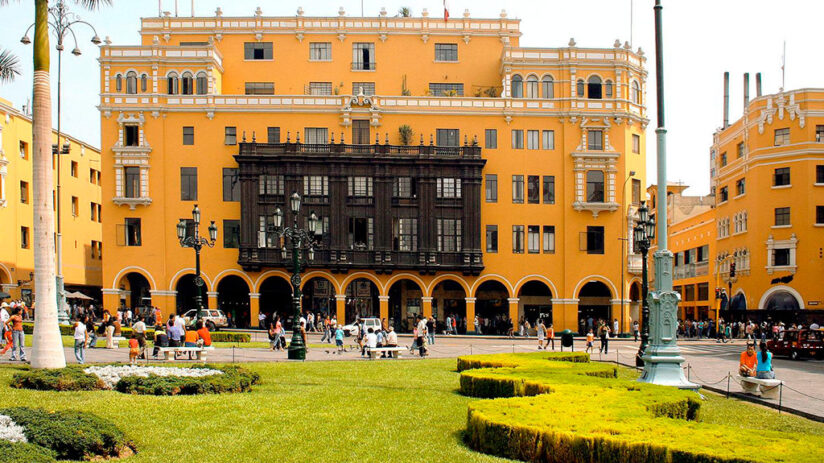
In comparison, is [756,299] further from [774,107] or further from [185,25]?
[185,25]

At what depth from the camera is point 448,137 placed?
56625mm

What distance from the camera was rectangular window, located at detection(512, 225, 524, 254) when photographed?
5600cm

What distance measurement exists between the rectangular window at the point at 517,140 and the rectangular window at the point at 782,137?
756 inches

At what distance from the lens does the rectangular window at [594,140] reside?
56.8 m

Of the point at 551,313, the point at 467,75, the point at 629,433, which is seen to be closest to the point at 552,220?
the point at 551,313

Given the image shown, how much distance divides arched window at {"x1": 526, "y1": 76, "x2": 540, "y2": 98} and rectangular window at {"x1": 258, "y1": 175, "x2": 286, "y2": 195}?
18.3 m

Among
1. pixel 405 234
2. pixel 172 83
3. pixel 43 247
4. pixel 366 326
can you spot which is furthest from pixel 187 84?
pixel 43 247

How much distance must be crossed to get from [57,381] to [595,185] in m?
44.3

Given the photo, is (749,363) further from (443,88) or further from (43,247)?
(443,88)

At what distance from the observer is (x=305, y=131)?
5628cm

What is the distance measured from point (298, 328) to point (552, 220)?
3063 centimetres

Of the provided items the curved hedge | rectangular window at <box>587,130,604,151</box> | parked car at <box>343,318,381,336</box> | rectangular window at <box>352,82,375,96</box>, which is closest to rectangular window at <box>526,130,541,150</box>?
rectangular window at <box>587,130,604,151</box>

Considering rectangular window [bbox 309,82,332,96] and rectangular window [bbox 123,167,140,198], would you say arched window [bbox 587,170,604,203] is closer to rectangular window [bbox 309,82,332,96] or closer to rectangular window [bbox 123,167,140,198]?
rectangular window [bbox 309,82,332,96]

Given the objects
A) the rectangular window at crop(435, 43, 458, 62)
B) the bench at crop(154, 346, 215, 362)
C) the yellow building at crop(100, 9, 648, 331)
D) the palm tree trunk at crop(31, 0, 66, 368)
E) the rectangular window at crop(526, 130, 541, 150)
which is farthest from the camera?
the rectangular window at crop(435, 43, 458, 62)
